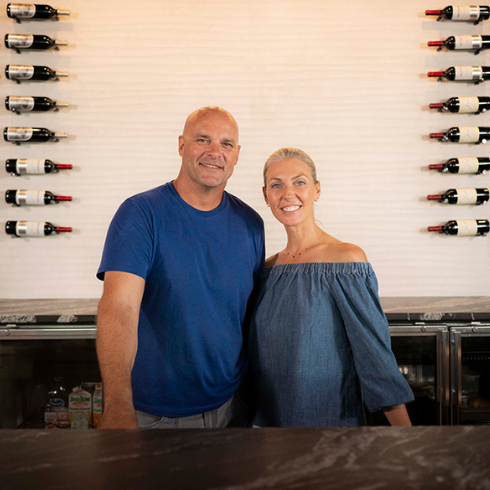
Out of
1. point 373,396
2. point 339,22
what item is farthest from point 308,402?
point 339,22

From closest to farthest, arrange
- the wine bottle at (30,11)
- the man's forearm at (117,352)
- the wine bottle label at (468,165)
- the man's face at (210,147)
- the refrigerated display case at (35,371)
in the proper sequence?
1. the man's forearm at (117,352)
2. the man's face at (210,147)
3. the refrigerated display case at (35,371)
4. the wine bottle at (30,11)
5. the wine bottle label at (468,165)

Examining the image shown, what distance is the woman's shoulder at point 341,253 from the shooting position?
1440 mm

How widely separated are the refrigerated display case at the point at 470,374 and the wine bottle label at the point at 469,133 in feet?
4.12

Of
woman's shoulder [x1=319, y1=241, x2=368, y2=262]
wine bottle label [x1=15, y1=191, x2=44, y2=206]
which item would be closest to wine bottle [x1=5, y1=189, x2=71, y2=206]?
wine bottle label [x1=15, y1=191, x2=44, y2=206]

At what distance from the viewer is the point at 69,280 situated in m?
2.79

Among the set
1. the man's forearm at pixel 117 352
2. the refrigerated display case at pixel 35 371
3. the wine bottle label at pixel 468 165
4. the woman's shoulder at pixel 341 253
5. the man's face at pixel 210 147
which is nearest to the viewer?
the man's forearm at pixel 117 352

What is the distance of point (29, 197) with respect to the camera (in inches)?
105

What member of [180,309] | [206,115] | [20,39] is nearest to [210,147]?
[206,115]

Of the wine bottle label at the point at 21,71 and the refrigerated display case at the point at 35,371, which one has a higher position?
the wine bottle label at the point at 21,71

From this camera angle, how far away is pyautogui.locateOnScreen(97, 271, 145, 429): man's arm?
1.12 meters

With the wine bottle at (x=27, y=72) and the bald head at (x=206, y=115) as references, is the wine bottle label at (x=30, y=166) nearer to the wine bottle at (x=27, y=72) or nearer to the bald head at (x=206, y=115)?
the wine bottle at (x=27, y=72)

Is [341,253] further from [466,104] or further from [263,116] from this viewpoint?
[466,104]

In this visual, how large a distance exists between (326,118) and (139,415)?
2172 mm

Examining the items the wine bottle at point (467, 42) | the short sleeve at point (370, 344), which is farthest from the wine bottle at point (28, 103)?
the wine bottle at point (467, 42)
